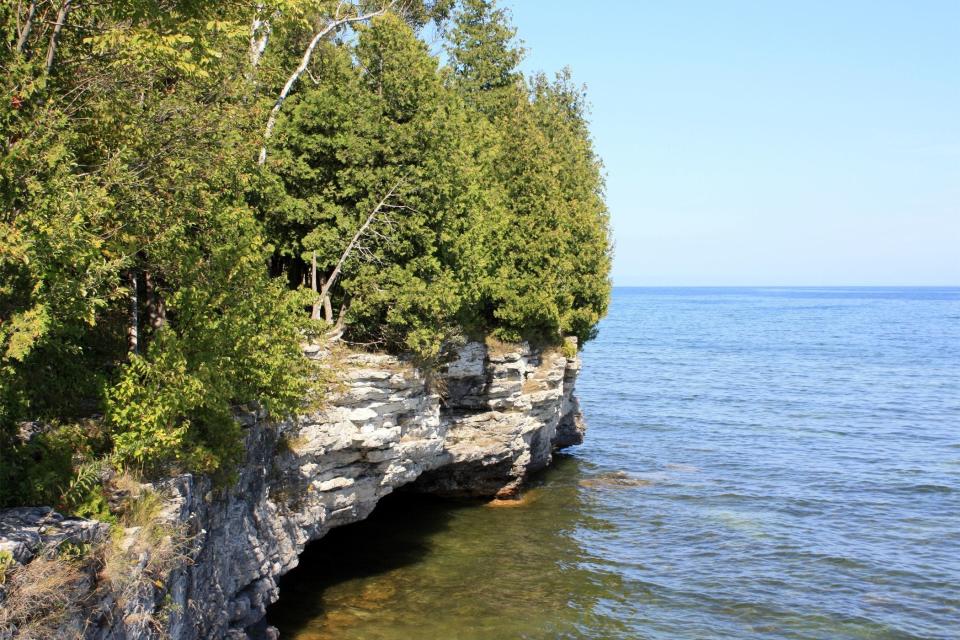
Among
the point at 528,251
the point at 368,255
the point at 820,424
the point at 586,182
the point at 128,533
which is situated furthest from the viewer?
the point at 820,424

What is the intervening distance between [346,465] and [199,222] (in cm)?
1010

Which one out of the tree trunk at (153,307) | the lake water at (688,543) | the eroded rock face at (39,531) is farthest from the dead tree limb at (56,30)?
the lake water at (688,543)

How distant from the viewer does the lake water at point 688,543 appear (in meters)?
24.7

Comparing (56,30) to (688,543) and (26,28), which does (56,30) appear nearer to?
(26,28)

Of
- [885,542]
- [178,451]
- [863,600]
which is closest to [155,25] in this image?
[178,451]

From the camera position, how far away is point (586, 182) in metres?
44.5

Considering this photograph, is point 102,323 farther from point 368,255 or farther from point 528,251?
point 528,251

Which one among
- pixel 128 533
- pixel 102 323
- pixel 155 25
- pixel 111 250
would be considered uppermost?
pixel 155 25

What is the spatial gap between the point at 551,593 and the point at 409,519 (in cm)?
841

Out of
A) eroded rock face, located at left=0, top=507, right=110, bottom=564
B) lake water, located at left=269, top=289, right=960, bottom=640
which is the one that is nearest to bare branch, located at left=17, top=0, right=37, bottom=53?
eroded rock face, located at left=0, top=507, right=110, bottom=564

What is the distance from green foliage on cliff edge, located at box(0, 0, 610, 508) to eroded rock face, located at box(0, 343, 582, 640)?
129cm

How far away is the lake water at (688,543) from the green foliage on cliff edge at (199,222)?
24.9ft

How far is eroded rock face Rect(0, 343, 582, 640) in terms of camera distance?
55.0ft

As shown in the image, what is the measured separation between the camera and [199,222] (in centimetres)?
1739
